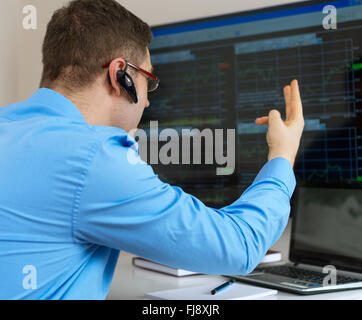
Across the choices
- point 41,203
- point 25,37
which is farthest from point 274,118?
point 25,37

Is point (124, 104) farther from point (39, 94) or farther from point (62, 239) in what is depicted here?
point (62, 239)

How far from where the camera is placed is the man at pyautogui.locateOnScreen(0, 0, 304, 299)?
2.45 feet

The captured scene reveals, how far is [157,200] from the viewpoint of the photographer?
30.7 inches

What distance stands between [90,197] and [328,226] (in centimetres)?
85

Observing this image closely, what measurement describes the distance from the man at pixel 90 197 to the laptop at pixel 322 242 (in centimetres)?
36

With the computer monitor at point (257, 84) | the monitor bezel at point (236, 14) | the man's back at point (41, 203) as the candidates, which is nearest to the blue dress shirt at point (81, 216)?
the man's back at point (41, 203)

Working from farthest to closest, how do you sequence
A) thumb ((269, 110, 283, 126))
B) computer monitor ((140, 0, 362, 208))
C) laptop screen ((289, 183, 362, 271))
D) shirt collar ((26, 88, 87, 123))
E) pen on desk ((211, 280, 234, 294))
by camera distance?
computer monitor ((140, 0, 362, 208)), laptop screen ((289, 183, 362, 271)), pen on desk ((211, 280, 234, 294)), thumb ((269, 110, 283, 126)), shirt collar ((26, 88, 87, 123))

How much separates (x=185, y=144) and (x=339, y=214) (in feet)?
2.10

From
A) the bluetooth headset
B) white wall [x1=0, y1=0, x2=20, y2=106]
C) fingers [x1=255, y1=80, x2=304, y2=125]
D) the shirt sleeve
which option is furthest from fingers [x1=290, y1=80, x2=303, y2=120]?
white wall [x1=0, y1=0, x2=20, y2=106]

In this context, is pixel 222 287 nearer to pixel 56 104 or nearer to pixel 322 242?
pixel 322 242

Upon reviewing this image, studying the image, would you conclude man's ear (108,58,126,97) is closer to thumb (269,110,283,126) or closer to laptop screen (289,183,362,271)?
thumb (269,110,283,126)

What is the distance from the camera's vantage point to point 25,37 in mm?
2148
